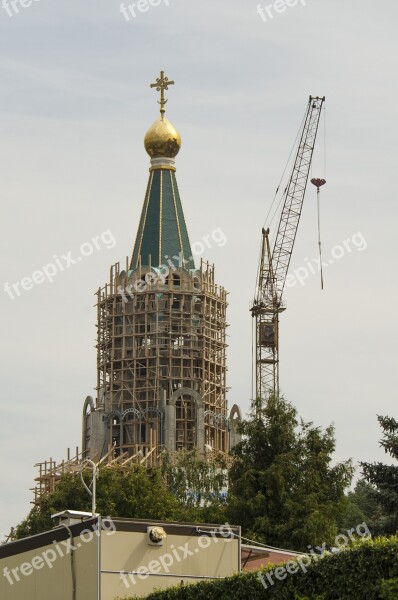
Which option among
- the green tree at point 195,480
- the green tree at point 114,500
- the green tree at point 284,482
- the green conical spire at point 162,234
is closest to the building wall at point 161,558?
the green tree at point 284,482

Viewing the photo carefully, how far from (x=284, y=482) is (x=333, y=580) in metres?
50.1

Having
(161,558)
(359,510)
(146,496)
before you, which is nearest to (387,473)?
(161,558)

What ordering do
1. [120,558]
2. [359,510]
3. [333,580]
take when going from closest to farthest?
1. [333,580]
2. [120,558]
3. [359,510]

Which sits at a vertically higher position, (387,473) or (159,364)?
(159,364)

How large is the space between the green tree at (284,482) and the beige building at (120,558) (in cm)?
3453

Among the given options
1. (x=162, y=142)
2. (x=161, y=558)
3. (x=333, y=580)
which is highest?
(x=162, y=142)

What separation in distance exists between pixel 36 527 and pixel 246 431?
85.4 feet

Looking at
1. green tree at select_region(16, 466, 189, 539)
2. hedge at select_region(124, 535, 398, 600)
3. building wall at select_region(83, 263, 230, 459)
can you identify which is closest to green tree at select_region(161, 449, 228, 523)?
green tree at select_region(16, 466, 189, 539)

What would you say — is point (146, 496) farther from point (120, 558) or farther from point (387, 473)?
point (120, 558)

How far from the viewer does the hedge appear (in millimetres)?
41219

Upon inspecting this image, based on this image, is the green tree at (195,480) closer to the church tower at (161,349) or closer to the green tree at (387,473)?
the church tower at (161,349)

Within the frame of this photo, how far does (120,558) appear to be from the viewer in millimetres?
51469

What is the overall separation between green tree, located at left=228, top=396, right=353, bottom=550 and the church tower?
55718 millimetres

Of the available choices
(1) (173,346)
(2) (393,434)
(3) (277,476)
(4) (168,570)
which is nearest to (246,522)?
(3) (277,476)
